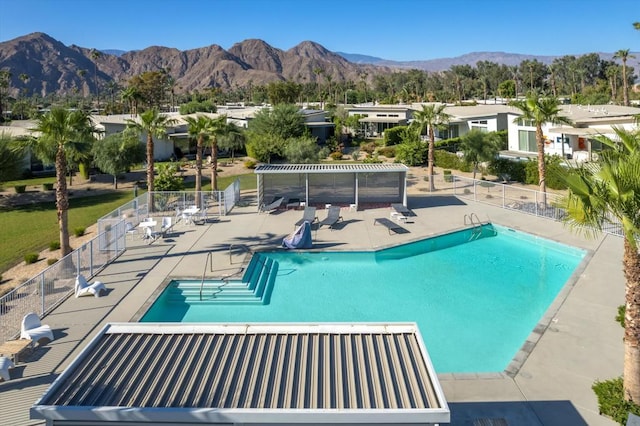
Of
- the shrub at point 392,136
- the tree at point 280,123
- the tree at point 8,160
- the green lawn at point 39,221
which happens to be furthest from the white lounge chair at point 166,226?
the shrub at point 392,136

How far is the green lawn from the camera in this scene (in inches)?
751

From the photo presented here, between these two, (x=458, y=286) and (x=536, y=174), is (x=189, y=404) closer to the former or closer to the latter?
(x=458, y=286)

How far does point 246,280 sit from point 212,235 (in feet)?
18.8

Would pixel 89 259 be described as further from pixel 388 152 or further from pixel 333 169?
pixel 388 152

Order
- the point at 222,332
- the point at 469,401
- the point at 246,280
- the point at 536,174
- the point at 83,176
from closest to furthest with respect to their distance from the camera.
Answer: the point at 222,332, the point at 469,401, the point at 246,280, the point at 536,174, the point at 83,176

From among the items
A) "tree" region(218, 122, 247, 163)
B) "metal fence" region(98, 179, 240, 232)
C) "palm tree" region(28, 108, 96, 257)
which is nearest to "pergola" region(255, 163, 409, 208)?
"metal fence" region(98, 179, 240, 232)

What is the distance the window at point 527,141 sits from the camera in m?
38.8

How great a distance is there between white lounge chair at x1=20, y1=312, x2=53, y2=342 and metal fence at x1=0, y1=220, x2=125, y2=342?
707 mm

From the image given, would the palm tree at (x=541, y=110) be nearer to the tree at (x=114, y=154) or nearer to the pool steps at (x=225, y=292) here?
the pool steps at (x=225, y=292)

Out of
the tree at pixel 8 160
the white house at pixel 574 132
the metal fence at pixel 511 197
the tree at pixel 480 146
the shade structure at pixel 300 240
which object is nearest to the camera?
the shade structure at pixel 300 240

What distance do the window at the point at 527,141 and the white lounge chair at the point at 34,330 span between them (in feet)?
126

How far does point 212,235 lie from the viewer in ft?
66.3

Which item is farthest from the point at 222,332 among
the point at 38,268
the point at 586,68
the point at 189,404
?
the point at 586,68

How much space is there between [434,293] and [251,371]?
10005 mm
